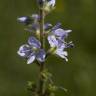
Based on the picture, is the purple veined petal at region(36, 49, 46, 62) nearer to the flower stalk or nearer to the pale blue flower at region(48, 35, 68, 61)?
the flower stalk

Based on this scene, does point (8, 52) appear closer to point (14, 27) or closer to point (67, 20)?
point (14, 27)

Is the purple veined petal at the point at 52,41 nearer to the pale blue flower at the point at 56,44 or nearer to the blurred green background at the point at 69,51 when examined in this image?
the pale blue flower at the point at 56,44

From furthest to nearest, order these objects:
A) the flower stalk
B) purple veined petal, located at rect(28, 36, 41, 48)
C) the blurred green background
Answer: the blurred green background < purple veined petal, located at rect(28, 36, 41, 48) < the flower stalk

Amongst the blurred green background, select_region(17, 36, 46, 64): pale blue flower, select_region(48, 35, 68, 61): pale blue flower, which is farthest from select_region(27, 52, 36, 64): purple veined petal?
the blurred green background

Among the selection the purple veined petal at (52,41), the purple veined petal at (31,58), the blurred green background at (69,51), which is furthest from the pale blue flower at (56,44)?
the blurred green background at (69,51)

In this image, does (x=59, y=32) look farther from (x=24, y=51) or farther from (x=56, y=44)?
(x=24, y=51)

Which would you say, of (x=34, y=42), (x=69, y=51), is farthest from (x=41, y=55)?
(x=69, y=51)

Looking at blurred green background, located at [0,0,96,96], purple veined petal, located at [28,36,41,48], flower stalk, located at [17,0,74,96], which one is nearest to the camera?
flower stalk, located at [17,0,74,96]
